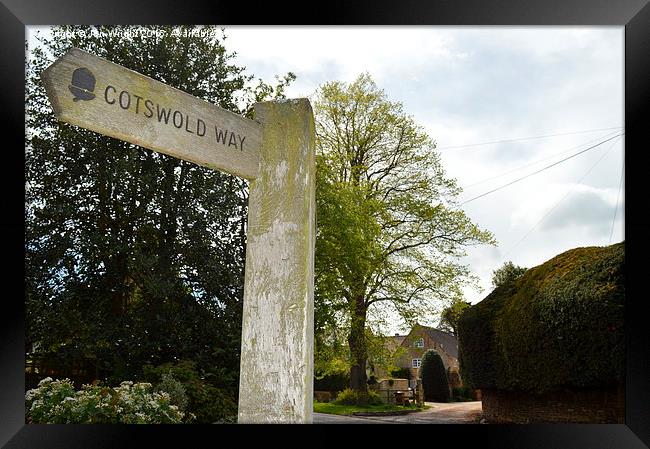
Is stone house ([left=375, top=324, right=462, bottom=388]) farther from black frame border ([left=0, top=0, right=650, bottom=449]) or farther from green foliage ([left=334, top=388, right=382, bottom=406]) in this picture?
black frame border ([left=0, top=0, right=650, bottom=449])

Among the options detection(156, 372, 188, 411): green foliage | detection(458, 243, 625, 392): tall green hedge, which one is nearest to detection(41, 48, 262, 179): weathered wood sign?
detection(156, 372, 188, 411): green foliage

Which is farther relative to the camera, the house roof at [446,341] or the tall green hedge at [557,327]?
the house roof at [446,341]

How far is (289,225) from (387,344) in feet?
54.0

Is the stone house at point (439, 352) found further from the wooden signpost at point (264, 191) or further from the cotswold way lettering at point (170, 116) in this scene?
the cotswold way lettering at point (170, 116)

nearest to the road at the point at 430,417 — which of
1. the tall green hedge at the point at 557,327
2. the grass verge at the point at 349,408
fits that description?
the grass verge at the point at 349,408

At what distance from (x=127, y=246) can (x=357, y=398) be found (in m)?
9.48

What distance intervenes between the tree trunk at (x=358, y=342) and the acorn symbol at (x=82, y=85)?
14.1 meters

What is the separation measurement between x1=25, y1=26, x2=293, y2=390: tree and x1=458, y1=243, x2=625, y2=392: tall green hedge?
5.47 m

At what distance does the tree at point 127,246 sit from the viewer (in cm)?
947

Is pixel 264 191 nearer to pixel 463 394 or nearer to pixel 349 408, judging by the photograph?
pixel 349 408
